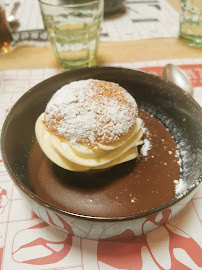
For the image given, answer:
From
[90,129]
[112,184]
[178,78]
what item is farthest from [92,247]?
[178,78]

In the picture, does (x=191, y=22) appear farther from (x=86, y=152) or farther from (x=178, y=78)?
Result: (x=86, y=152)

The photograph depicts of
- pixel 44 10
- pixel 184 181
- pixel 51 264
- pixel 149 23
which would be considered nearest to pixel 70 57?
pixel 44 10

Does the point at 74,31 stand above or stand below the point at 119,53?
above

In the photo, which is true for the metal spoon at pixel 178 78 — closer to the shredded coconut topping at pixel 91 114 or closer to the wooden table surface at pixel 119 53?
the wooden table surface at pixel 119 53

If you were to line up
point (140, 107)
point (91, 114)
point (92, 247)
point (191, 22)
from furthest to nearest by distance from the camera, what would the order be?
point (191, 22)
point (140, 107)
point (91, 114)
point (92, 247)

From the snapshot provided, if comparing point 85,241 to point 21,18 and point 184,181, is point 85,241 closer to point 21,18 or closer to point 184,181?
point 184,181

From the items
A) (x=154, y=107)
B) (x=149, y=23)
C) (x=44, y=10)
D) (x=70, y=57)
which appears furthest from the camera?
(x=149, y=23)

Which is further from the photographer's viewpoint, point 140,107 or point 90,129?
point 140,107
